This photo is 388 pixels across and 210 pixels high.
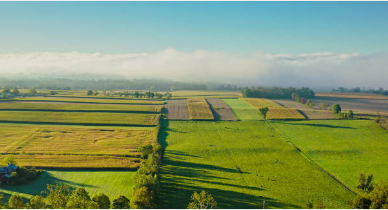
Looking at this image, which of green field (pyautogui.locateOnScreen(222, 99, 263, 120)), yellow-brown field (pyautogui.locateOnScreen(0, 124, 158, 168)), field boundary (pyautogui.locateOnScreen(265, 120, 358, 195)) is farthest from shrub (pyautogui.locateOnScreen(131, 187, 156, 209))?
green field (pyautogui.locateOnScreen(222, 99, 263, 120))

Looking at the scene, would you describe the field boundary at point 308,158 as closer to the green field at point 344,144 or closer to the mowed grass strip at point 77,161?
the green field at point 344,144

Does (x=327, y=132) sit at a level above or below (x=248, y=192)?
above

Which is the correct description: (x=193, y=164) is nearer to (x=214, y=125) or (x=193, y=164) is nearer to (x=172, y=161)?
(x=172, y=161)

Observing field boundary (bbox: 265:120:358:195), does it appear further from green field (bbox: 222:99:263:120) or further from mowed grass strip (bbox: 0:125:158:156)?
mowed grass strip (bbox: 0:125:158:156)

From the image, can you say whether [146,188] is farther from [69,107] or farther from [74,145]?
[69,107]

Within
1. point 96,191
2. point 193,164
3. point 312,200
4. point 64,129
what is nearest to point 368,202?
point 312,200
